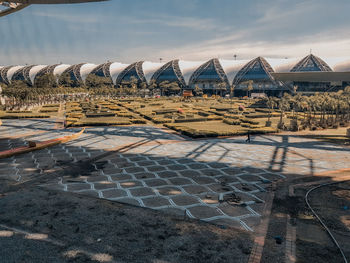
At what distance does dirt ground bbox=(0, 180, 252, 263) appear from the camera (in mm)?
8886

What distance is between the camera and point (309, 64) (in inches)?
3578

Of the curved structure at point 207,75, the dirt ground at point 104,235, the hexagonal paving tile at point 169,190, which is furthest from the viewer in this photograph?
the curved structure at point 207,75

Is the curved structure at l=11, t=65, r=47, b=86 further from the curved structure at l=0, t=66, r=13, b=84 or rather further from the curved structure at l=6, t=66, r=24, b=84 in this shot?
the curved structure at l=0, t=66, r=13, b=84

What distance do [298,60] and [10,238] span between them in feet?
326

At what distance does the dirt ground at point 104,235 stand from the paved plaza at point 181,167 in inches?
40.3

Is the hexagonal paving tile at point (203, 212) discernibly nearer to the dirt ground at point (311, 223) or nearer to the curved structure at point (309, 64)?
the dirt ground at point (311, 223)

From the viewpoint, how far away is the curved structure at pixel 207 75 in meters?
102

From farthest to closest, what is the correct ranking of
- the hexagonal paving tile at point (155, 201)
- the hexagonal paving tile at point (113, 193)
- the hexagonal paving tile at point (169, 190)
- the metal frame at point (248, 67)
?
the metal frame at point (248, 67), the hexagonal paving tile at point (169, 190), the hexagonal paving tile at point (113, 193), the hexagonal paving tile at point (155, 201)

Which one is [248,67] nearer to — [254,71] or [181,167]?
[254,71]

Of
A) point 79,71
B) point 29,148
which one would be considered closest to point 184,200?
point 29,148

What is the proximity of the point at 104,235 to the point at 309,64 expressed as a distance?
9738 cm

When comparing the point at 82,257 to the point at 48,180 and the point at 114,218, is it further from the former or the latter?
the point at 48,180

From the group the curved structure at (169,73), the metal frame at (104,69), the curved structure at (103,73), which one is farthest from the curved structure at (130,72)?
the curved structure at (169,73)

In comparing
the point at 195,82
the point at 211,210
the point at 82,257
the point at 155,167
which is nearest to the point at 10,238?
the point at 82,257
